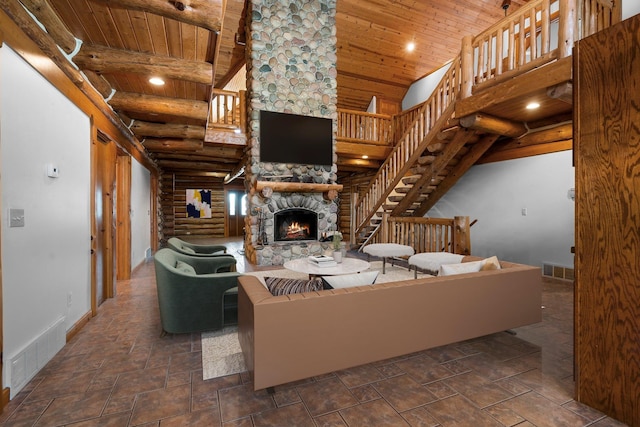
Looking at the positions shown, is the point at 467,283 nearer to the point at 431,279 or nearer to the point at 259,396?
the point at 431,279

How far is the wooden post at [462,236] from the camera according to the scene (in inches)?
176

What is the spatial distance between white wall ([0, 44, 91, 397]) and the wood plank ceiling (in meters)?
0.53

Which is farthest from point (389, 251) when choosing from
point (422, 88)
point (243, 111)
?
point (422, 88)

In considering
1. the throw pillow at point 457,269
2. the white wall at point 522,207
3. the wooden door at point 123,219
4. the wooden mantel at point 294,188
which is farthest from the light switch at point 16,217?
the white wall at point 522,207

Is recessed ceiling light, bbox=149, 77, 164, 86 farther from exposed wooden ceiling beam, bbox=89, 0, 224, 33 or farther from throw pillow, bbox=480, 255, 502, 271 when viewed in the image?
throw pillow, bbox=480, 255, 502, 271

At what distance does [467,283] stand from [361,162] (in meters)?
5.43

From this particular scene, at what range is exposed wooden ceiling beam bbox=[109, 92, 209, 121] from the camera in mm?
3346

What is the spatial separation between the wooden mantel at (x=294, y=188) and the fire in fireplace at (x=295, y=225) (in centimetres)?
43

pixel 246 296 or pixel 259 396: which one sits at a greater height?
pixel 246 296

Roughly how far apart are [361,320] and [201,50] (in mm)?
2535

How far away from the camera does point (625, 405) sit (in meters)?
1.52

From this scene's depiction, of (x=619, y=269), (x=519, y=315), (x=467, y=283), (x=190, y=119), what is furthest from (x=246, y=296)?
(x=190, y=119)

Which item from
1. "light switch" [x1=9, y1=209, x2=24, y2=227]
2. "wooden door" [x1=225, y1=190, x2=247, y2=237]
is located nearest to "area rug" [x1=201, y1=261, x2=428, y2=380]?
"light switch" [x1=9, y1=209, x2=24, y2=227]

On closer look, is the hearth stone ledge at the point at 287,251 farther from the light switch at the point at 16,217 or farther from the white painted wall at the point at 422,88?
the white painted wall at the point at 422,88
